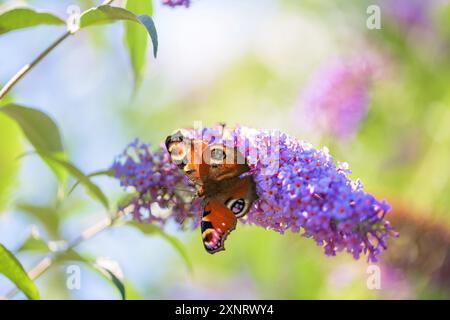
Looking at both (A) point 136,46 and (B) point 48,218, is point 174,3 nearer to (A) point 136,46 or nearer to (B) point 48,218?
(A) point 136,46

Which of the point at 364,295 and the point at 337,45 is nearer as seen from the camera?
the point at 364,295

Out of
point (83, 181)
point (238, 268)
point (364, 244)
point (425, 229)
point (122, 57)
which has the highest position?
point (122, 57)

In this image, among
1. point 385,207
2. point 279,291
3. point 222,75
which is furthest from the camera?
point 222,75

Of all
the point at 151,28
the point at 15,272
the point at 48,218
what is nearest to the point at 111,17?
the point at 151,28

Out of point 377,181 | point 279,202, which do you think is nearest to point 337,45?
point 377,181

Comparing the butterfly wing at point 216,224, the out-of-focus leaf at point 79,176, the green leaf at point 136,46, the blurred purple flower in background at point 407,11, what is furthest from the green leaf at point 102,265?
the blurred purple flower in background at point 407,11

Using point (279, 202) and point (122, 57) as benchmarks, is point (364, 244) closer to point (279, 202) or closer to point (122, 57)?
point (279, 202)

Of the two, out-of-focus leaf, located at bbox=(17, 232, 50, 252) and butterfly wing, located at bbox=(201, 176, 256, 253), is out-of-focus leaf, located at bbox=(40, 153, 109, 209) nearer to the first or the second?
out-of-focus leaf, located at bbox=(17, 232, 50, 252)
